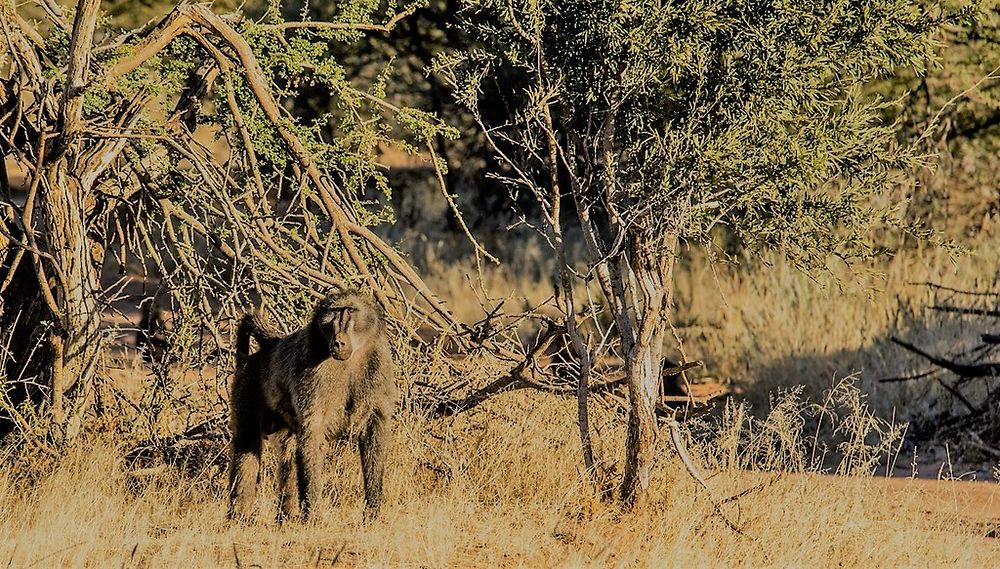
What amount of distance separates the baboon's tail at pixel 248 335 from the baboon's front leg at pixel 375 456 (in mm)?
717

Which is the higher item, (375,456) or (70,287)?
(70,287)

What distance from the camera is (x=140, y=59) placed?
6812mm

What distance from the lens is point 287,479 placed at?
682 cm

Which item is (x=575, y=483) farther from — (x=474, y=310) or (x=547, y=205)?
(x=474, y=310)

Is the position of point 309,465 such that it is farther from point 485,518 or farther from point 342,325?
point 485,518

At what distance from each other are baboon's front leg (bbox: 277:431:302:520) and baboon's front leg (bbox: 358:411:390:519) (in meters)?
0.34

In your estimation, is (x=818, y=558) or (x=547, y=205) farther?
(x=547, y=205)

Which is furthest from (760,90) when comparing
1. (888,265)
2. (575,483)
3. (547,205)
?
(888,265)

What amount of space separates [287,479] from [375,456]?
534 millimetres

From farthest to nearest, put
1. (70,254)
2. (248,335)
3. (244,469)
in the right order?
(70,254)
(248,335)
(244,469)

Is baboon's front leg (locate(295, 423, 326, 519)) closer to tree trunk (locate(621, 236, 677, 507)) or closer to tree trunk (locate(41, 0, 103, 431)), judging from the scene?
tree trunk (locate(621, 236, 677, 507))

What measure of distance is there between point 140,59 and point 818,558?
407 centimetres

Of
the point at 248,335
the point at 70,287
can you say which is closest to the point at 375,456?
the point at 248,335

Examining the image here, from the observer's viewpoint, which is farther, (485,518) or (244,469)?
Answer: (244,469)
